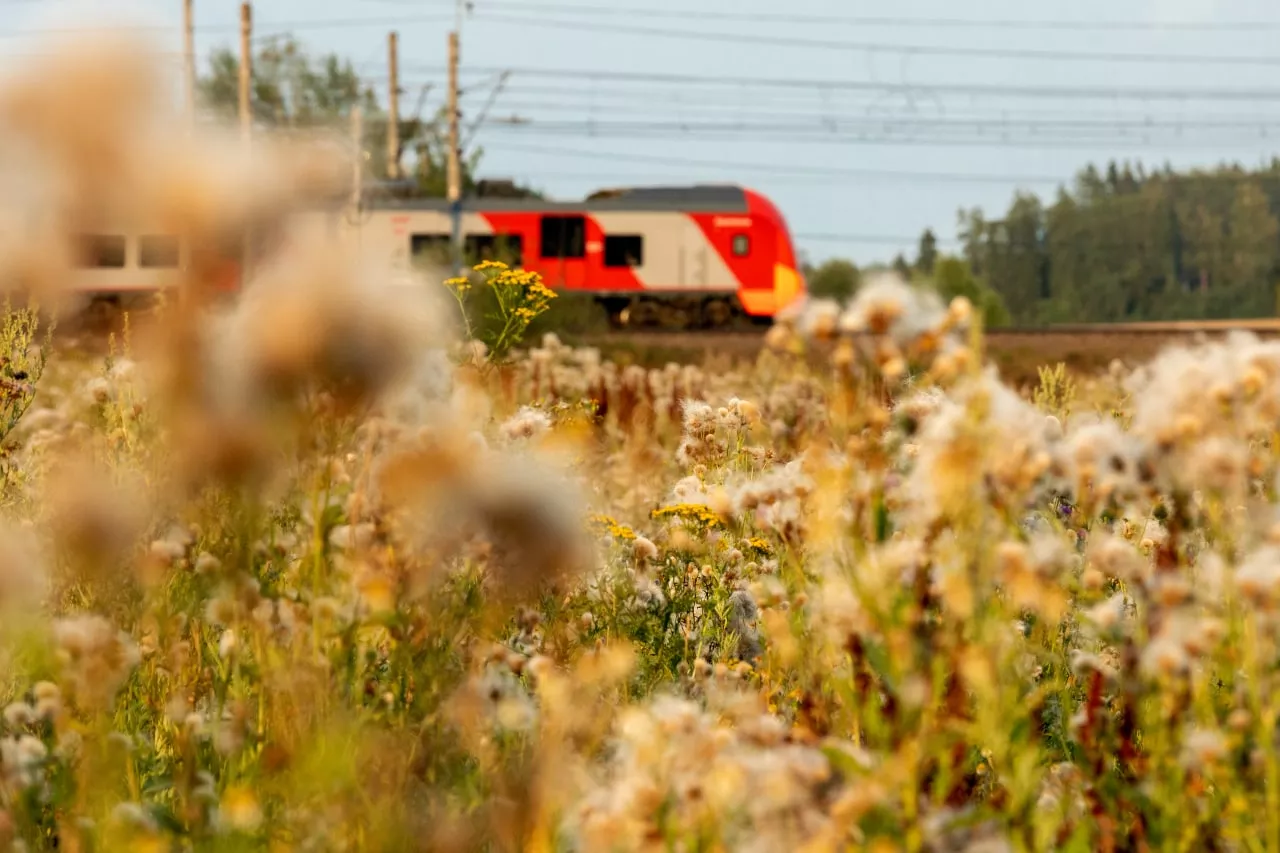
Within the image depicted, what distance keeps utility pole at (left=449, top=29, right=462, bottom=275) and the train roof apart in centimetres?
27

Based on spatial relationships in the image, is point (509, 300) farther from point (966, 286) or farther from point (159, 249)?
point (966, 286)

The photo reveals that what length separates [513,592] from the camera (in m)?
2.64

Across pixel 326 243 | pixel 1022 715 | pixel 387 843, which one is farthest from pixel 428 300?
pixel 1022 715

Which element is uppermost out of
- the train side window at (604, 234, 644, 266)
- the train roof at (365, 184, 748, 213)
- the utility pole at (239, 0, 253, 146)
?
the utility pole at (239, 0, 253, 146)

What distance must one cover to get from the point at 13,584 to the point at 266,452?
0.56 meters

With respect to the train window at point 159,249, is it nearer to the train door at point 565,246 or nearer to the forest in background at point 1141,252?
the train door at point 565,246

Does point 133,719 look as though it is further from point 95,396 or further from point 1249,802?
point 1249,802

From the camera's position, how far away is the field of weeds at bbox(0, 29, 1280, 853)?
74.2 inches

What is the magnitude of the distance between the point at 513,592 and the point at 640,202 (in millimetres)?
26159

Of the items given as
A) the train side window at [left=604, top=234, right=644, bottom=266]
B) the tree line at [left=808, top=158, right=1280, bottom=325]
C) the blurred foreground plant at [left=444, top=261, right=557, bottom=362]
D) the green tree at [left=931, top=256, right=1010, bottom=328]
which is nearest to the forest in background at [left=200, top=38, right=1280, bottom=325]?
the tree line at [left=808, top=158, right=1280, bottom=325]

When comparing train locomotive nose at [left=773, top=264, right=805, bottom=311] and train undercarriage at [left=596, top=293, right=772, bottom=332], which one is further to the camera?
train undercarriage at [left=596, top=293, right=772, bottom=332]

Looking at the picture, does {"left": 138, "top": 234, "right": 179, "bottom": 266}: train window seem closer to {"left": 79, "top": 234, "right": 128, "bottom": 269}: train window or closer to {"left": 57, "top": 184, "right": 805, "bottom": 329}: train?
{"left": 79, "top": 234, "right": 128, "bottom": 269}: train window

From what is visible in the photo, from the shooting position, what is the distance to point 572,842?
7.76 ft

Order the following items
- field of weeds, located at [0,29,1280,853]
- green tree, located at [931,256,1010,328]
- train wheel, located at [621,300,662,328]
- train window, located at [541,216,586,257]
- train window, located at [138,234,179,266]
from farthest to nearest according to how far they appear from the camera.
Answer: green tree, located at [931,256,1010,328] < train wheel, located at [621,300,662,328] < train window, located at [541,216,586,257] < train window, located at [138,234,179,266] < field of weeds, located at [0,29,1280,853]
